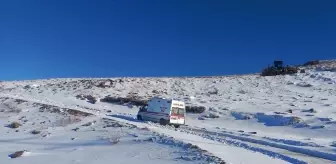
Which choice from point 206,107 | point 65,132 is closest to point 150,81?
point 206,107

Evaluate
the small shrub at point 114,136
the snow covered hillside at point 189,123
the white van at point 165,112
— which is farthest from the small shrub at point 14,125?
the small shrub at point 114,136

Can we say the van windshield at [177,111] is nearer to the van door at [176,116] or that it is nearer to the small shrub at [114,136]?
the van door at [176,116]

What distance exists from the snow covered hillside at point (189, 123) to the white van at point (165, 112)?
133 centimetres

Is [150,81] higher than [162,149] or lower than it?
higher

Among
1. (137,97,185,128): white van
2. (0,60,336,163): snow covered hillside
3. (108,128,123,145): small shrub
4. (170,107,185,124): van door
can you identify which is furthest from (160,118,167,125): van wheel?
(108,128,123,145): small shrub

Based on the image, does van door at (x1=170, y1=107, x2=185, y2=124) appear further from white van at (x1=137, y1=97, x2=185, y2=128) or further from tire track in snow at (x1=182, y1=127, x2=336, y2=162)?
tire track in snow at (x1=182, y1=127, x2=336, y2=162)

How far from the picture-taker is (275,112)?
42656 mm

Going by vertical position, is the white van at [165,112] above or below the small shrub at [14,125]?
above

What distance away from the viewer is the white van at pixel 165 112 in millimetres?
37469

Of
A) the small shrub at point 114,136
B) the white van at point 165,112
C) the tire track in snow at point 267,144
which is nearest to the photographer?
the tire track in snow at point 267,144

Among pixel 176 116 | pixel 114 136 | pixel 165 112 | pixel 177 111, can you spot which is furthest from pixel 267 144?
pixel 165 112

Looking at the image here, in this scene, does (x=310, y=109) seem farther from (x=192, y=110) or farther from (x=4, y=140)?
(x=4, y=140)

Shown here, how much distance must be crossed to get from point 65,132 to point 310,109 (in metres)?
23.6

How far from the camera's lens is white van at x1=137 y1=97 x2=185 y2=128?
37.5 meters
